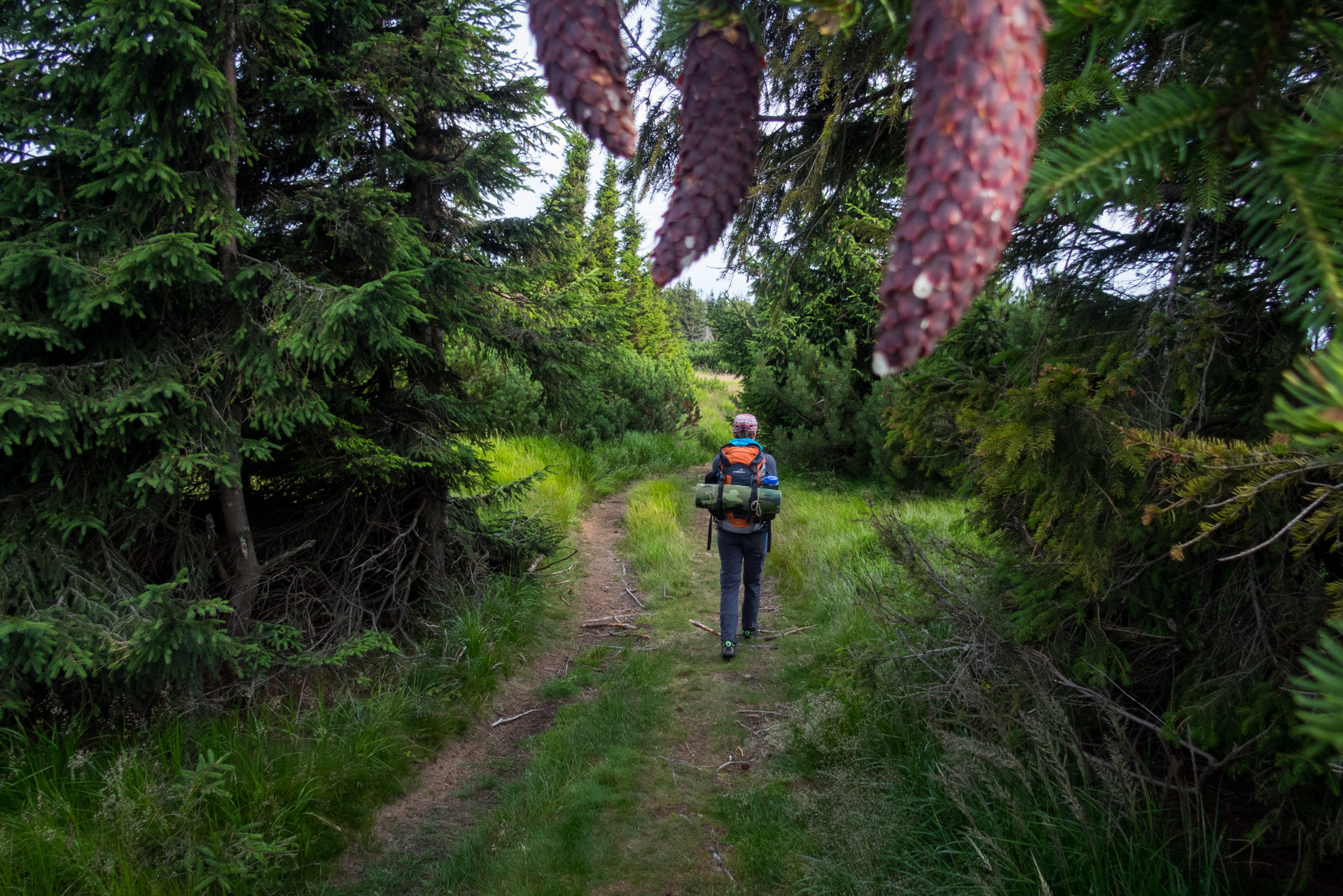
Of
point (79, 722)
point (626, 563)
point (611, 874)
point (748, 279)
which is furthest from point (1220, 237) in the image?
point (626, 563)

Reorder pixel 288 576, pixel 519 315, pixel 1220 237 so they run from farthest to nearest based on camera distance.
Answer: pixel 519 315, pixel 288 576, pixel 1220 237

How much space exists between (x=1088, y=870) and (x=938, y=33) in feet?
10.9

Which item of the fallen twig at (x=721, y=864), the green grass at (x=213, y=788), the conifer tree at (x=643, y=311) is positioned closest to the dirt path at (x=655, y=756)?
the fallen twig at (x=721, y=864)

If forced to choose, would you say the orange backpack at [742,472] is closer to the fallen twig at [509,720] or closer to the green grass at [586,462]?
the green grass at [586,462]

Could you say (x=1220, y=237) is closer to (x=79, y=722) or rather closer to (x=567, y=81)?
(x=567, y=81)

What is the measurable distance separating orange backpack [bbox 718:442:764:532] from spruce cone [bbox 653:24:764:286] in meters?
6.20

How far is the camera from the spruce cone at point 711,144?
0.67m

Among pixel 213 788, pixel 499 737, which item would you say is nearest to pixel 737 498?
pixel 499 737

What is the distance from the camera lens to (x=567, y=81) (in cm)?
63

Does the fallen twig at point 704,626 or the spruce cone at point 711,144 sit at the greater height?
the spruce cone at point 711,144

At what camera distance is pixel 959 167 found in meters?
0.48

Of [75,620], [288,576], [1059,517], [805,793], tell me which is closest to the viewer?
[1059,517]

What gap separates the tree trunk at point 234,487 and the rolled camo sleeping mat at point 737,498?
150 inches

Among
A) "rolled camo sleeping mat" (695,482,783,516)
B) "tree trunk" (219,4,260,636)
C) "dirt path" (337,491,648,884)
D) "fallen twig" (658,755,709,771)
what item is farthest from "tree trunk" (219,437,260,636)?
"rolled camo sleeping mat" (695,482,783,516)
